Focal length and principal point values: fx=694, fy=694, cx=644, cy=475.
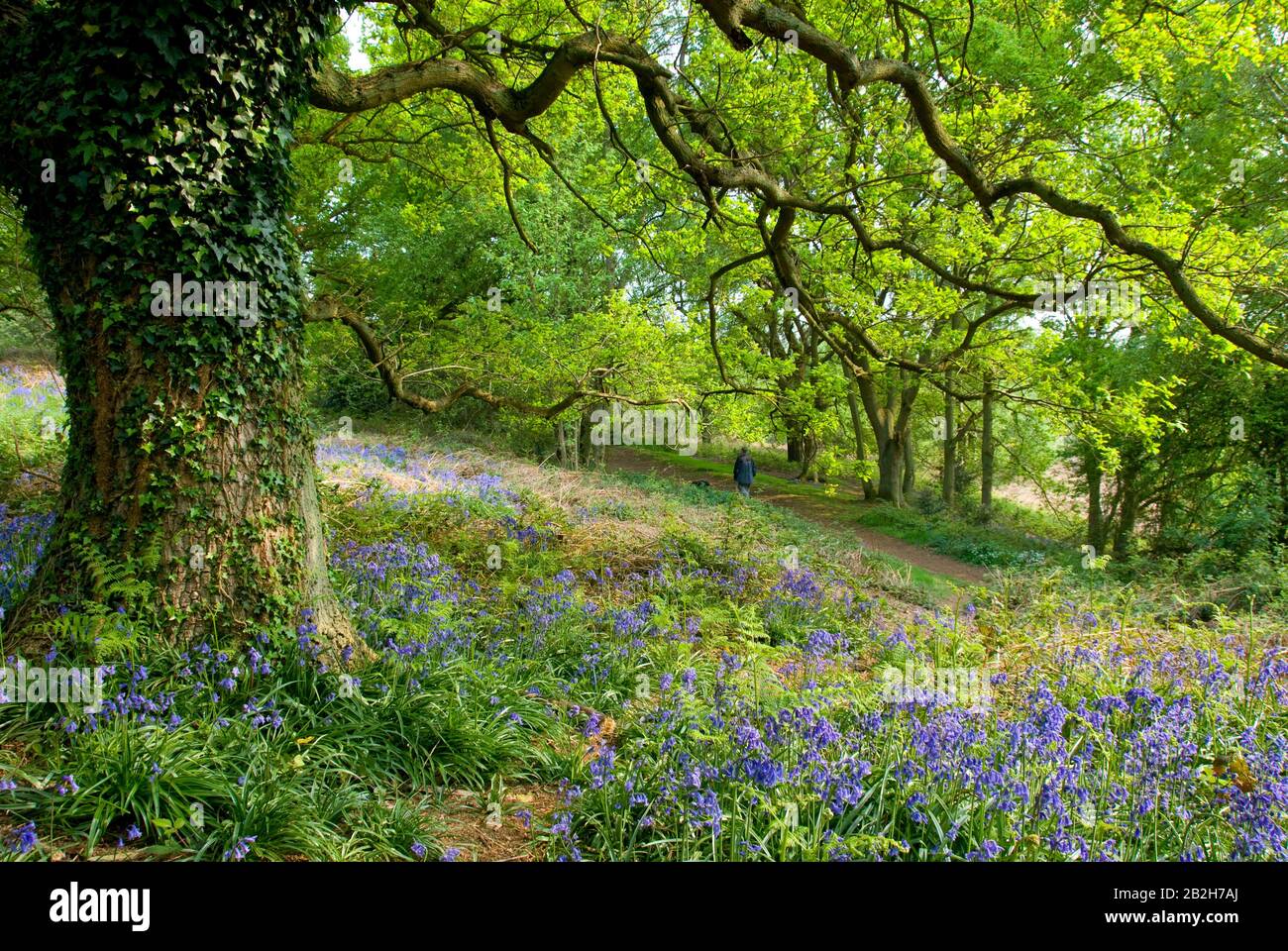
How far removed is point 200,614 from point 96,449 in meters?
1.07

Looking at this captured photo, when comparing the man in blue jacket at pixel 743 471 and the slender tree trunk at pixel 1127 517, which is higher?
the man in blue jacket at pixel 743 471

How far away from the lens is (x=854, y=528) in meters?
19.1

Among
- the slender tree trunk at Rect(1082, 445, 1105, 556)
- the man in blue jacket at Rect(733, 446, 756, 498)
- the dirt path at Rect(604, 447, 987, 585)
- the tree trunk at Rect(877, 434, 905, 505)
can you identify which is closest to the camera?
the dirt path at Rect(604, 447, 987, 585)

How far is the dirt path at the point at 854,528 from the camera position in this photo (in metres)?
15.2

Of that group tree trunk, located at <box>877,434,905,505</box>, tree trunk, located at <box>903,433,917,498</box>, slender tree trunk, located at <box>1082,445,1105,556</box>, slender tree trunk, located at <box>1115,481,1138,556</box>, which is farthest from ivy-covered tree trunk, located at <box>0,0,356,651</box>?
tree trunk, located at <box>903,433,917,498</box>

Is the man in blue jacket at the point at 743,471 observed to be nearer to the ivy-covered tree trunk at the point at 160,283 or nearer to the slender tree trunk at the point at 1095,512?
the slender tree trunk at the point at 1095,512

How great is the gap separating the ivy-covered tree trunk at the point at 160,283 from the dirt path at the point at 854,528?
494 inches

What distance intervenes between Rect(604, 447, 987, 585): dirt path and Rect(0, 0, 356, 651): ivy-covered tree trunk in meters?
12.5

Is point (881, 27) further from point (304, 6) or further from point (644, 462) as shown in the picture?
point (644, 462)

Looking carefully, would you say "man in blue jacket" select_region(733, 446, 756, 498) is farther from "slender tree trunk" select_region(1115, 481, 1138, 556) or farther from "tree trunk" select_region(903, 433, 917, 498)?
"slender tree trunk" select_region(1115, 481, 1138, 556)

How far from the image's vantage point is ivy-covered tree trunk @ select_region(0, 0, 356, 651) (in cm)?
354

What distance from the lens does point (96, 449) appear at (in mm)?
3799

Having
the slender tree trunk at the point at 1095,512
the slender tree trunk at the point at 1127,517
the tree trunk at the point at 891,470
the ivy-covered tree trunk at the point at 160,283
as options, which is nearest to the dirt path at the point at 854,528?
the tree trunk at the point at 891,470
